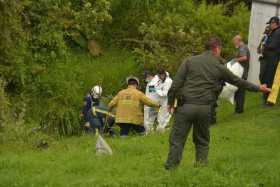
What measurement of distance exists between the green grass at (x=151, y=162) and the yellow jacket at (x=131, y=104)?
3.06ft

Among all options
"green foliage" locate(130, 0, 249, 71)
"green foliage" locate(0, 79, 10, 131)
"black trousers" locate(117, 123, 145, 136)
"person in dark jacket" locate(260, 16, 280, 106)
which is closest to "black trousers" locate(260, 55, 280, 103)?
"person in dark jacket" locate(260, 16, 280, 106)

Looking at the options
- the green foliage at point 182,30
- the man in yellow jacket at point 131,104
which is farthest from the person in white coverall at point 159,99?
the green foliage at point 182,30

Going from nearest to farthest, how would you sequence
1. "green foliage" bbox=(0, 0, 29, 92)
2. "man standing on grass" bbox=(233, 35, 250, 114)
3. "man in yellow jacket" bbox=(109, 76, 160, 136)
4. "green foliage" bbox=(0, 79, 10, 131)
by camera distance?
1. "green foliage" bbox=(0, 79, 10, 131)
2. "man in yellow jacket" bbox=(109, 76, 160, 136)
3. "man standing on grass" bbox=(233, 35, 250, 114)
4. "green foliage" bbox=(0, 0, 29, 92)

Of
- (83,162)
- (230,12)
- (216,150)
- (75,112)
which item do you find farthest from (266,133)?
(230,12)

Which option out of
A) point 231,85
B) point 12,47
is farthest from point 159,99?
point 12,47

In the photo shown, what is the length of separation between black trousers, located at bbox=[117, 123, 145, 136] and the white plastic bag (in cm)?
200

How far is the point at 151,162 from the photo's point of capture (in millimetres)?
13000

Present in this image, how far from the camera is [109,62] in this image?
26.5 m

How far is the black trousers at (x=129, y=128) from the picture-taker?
58.3 feet

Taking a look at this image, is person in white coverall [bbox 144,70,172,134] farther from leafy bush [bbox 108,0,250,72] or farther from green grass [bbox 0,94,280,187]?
leafy bush [bbox 108,0,250,72]

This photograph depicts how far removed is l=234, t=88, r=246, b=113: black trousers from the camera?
18.0 meters

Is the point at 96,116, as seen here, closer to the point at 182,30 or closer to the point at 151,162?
the point at 151,162

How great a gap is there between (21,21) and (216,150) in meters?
9.20

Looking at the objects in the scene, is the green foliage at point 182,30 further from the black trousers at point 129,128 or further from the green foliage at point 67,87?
the black trousers at point 129,128
